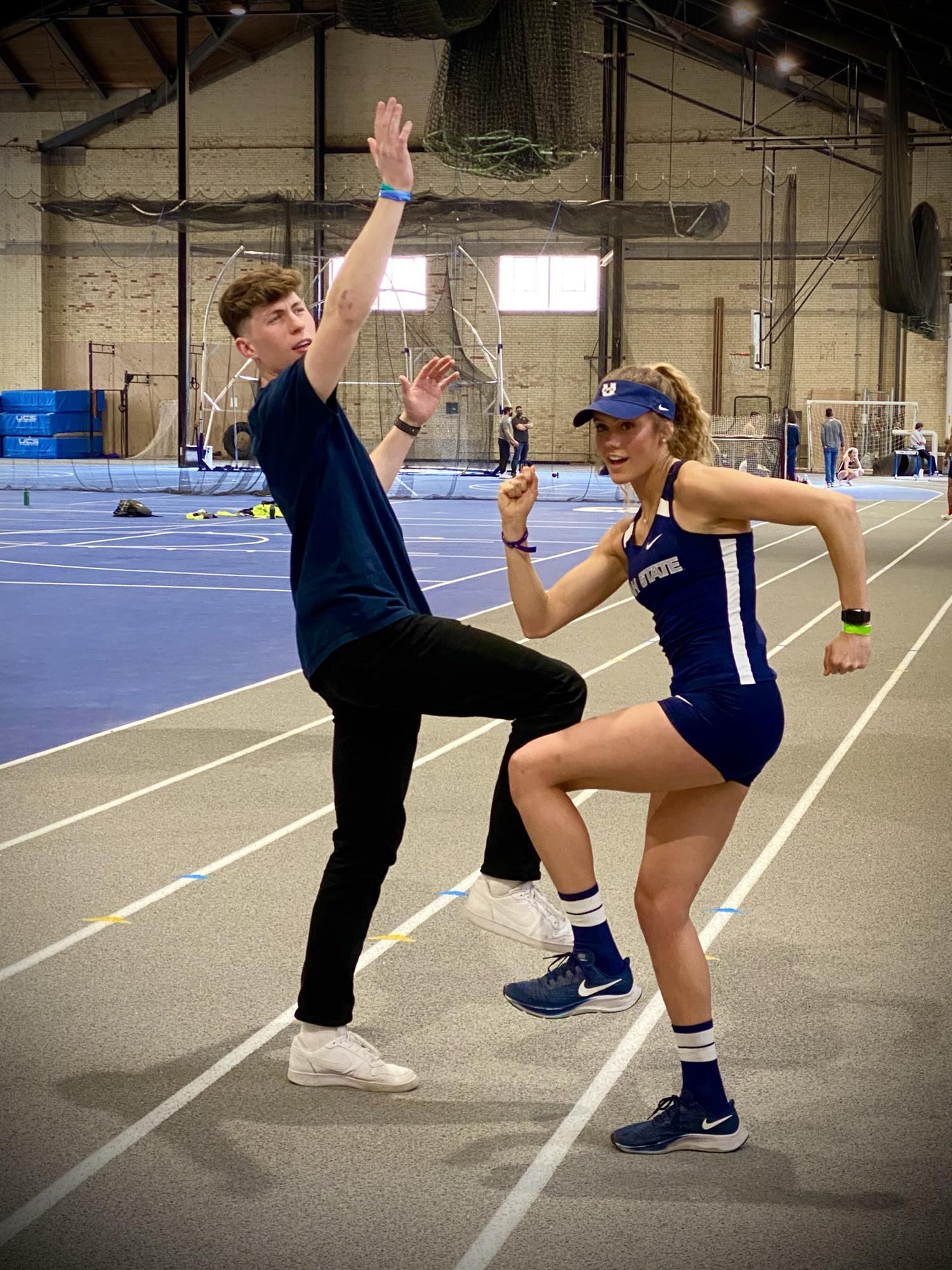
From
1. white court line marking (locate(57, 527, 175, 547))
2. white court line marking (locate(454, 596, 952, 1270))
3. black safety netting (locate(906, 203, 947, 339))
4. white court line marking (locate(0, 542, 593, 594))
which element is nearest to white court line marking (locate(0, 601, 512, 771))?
white court line marking (locate(454, 596, 952, 1270))

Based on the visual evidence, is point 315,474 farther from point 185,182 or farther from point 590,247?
point 185,182

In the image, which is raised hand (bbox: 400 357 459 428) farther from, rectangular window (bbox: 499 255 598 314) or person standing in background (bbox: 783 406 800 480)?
rectangular window (bbox: 499 255 598 314)

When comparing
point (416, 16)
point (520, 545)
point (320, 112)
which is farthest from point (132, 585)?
point (320, 112)

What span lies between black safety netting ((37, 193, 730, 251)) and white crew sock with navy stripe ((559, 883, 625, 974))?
734 inches

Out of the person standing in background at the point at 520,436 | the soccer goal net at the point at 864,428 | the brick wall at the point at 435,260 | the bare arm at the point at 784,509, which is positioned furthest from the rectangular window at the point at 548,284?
the bare arm at the point at 784,509

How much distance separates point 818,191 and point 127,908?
34316 millimetres

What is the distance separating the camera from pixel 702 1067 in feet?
9.85

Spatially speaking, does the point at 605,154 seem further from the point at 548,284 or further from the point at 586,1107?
the point at 586,1107

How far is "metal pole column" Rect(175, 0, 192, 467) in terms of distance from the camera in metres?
Answer: 27.7

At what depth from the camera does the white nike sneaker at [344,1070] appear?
3.27 meters

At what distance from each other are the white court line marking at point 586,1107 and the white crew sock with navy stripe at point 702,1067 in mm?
278

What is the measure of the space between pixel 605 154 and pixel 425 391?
3048 cm

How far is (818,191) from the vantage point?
3538 cm

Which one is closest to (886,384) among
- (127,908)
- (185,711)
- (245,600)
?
(245,600)
